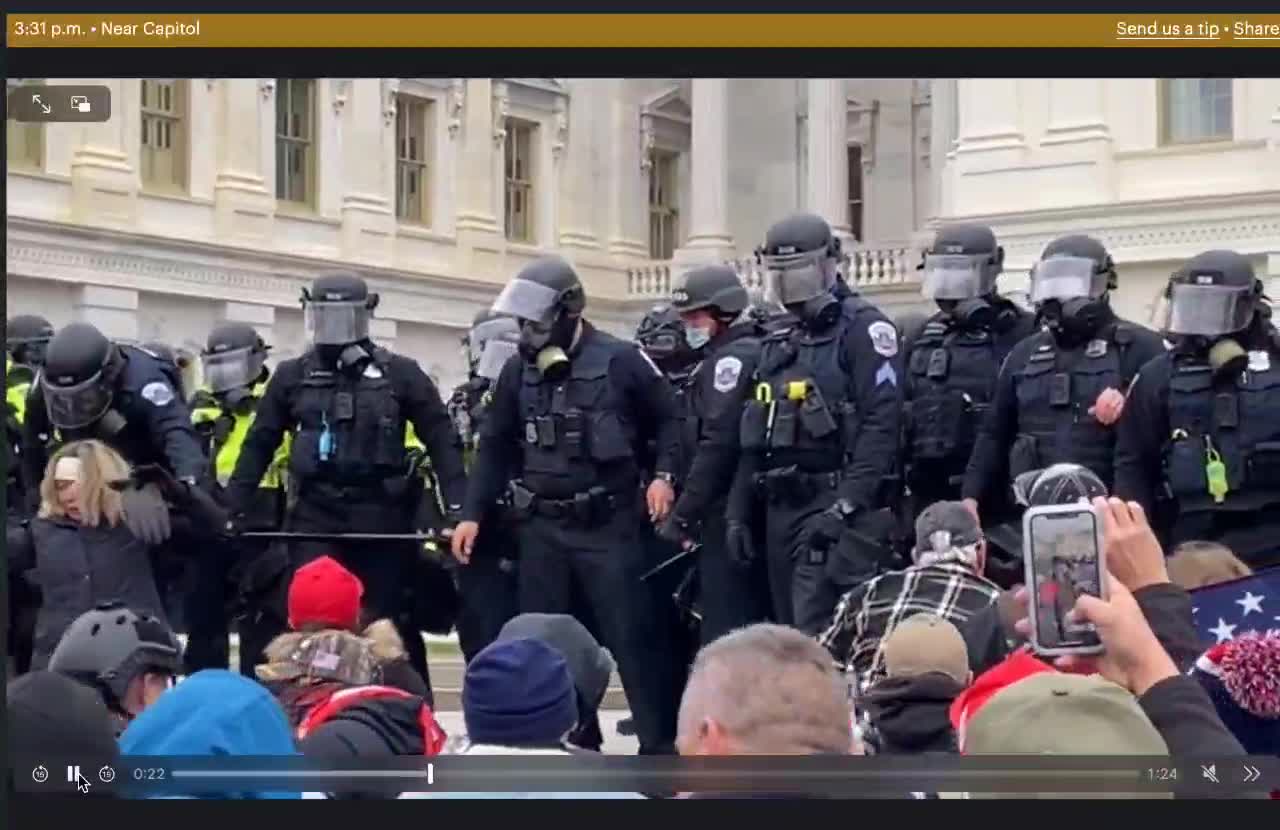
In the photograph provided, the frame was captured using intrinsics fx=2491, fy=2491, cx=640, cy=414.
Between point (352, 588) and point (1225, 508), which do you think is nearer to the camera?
point (352, 588)

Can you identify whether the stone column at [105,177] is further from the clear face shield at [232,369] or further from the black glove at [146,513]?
the black glove at [146,513]

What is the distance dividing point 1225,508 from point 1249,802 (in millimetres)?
3963

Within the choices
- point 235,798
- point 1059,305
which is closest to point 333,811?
point 235,798

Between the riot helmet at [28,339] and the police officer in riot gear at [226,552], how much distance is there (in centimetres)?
84

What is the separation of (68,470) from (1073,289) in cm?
378

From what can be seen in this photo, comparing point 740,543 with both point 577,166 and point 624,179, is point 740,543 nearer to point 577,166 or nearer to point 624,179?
point 577,166

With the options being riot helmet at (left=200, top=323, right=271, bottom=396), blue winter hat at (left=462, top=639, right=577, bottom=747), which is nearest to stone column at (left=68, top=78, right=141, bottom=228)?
riot helmet at (left=200, top=323, right=271, bottom=396)

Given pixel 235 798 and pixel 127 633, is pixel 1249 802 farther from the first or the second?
pixel 127 633

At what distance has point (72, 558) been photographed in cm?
909

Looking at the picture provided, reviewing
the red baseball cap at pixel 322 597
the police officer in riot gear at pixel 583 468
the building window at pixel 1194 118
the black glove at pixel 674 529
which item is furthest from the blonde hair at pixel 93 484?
the building window at pixel 1194 118

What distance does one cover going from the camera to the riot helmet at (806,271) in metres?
9.10

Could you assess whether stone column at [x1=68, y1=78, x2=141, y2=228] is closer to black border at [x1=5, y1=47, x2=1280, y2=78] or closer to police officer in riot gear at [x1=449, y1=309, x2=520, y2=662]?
police officer in riot gear at [x1=449, y1=309, x2=520, y2=662]

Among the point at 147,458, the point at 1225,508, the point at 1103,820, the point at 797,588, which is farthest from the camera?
the point at 147,458

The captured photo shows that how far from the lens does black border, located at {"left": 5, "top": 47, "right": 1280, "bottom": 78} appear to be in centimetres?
482
